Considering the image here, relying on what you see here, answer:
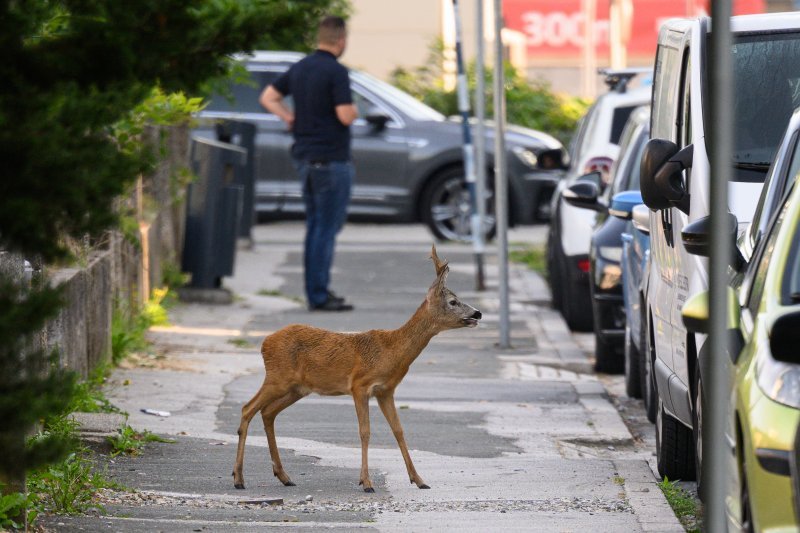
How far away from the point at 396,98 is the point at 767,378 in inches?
599

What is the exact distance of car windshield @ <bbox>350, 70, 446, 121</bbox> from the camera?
19.3 metres

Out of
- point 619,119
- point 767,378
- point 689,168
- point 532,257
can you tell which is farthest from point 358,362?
point 532,257

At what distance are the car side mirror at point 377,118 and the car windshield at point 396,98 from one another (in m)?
0.28

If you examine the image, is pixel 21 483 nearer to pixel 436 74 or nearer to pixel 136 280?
pixel 136 280

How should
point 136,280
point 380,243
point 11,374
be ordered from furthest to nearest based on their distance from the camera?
point 380,243 → point 136,280 → point 11,374

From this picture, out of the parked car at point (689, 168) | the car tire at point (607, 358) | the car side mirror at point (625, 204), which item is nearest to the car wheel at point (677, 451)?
the parked car at point (689, 168)

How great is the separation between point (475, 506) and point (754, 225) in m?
1.56

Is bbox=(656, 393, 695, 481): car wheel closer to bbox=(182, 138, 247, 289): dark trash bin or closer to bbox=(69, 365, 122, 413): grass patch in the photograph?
bbox=(69, 365, 122, 413): grass patch

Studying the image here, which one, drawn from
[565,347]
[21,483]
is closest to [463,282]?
[565,347]

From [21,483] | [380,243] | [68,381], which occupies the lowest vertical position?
[380,243]

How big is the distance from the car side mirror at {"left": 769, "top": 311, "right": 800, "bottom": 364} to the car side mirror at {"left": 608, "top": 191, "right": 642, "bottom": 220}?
14.4 ft

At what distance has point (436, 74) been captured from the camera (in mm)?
25297

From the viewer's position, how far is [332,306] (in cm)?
1324

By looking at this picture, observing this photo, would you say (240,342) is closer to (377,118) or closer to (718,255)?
(377,118)
